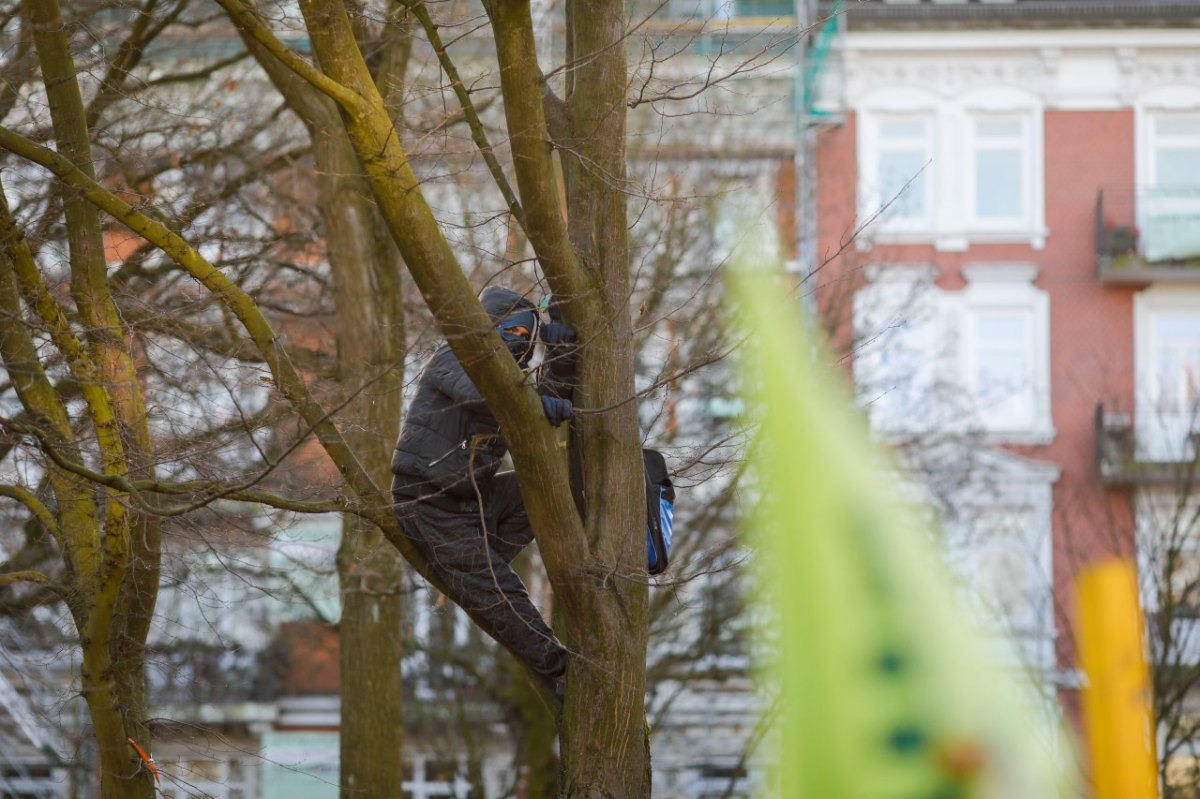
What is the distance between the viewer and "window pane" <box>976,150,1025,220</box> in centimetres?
2733

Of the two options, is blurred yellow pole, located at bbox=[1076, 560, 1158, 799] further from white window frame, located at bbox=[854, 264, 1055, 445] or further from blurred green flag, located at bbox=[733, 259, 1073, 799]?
white window frame, located at bbox=[854, 264, 1055, 445]

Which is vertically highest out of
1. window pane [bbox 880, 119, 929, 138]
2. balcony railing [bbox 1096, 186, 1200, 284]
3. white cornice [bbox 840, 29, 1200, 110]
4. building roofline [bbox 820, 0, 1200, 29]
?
building roofline [bbox 820, 0, 1200, 29]

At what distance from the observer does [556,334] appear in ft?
22.7

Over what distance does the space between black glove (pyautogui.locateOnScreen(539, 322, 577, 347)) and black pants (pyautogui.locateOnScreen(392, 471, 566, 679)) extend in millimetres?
723

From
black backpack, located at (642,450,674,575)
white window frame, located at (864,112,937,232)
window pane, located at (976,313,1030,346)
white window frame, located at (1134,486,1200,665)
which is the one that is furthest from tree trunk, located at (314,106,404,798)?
window pane, located at (976,313,1030,346)

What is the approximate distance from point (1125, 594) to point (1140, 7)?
1097 inches

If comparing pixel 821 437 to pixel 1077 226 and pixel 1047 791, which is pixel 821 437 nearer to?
pixel 1047 791

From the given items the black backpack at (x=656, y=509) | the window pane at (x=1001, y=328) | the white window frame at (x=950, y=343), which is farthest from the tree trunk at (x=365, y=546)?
the window pane at (x=1001, y=328)

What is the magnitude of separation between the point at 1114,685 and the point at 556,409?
5296 mm

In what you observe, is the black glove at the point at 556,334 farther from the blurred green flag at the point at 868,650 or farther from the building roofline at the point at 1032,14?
the building roofline at the point at 1032,14

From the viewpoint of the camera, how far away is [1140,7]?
27156mm

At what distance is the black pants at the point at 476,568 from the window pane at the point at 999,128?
21.8 m

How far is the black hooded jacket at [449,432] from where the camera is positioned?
6766 millimetres

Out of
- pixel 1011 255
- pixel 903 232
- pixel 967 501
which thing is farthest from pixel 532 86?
pixel 1011 255
